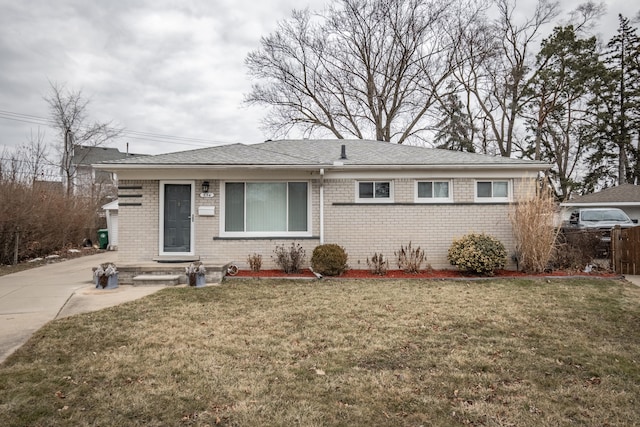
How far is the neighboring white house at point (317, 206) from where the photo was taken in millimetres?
9719

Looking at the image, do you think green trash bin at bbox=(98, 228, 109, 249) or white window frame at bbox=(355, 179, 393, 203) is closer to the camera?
white window frame at bbox=(355, 179, 393, 203)

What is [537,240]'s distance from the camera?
30.5 feet

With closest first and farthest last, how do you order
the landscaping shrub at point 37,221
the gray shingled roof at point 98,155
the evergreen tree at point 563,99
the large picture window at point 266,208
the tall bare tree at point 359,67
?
the large picture window at point 266,208, the landscaping shrub at point 37,221, the tall bare tree at point 359,67, the evergreen tree at point 563,99, the gray shingled roof at point 98,155

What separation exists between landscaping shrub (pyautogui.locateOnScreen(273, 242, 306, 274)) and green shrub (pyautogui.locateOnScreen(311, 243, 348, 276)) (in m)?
0.51

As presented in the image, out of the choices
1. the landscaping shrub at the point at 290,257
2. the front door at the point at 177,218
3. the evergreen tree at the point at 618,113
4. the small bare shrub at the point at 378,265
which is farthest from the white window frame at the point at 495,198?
A: the evergreen tree at the point at 618,113

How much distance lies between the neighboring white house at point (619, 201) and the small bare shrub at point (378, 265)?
1329cm

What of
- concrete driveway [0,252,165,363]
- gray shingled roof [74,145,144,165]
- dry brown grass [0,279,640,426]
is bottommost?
dry brown grass [0,279,640,426]

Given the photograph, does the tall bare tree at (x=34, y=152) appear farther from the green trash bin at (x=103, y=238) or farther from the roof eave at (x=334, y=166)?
the roof eave at (x=334, y=166)

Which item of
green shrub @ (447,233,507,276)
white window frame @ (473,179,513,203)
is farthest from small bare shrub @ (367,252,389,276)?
white window frame @ (473,179,513,203)

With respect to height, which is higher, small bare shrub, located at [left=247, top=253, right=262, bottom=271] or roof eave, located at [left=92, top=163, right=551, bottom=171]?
roof eave, located at [left=92, top=163, right=551, bottom=171]

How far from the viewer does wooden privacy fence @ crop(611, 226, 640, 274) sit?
30.9 feet

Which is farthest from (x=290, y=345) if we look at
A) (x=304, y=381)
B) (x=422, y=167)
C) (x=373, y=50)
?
(x=373, y=50)

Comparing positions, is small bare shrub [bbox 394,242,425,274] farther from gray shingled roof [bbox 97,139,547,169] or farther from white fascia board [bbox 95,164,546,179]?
gray shingled roof [bbox 97,139,547,169]

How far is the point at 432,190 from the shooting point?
10133mm
